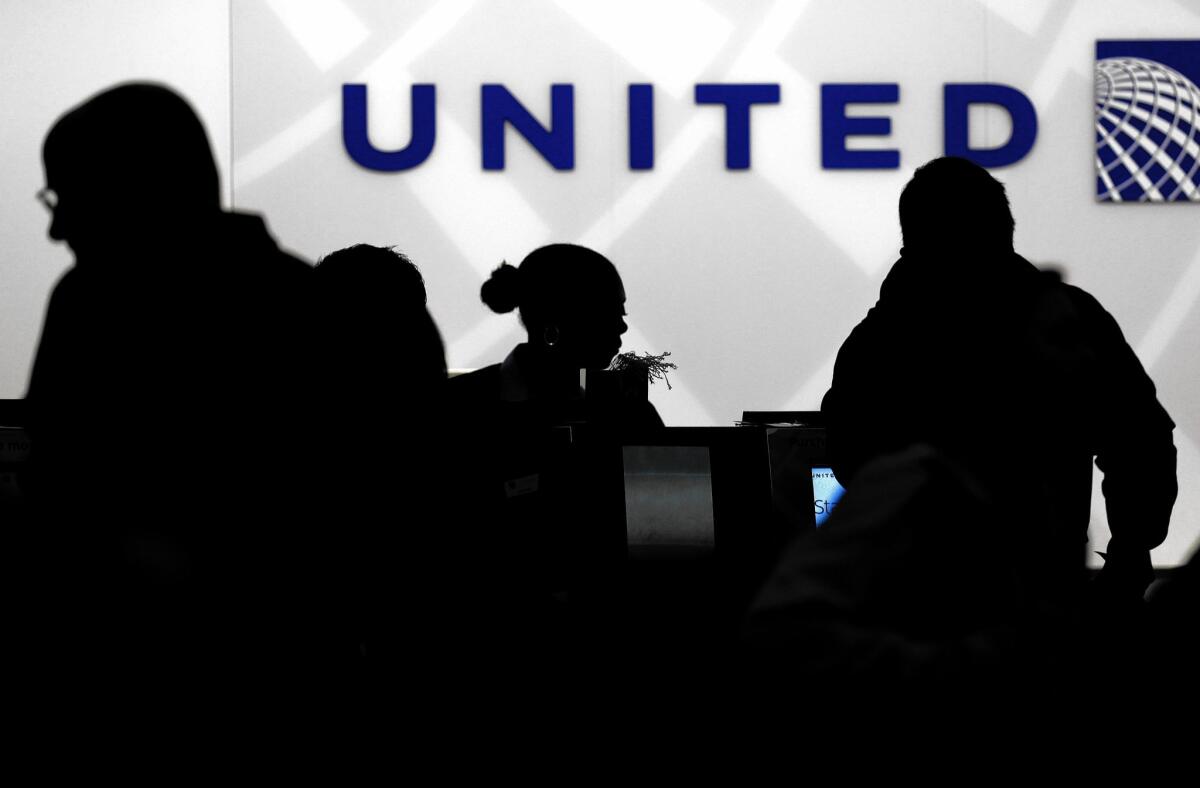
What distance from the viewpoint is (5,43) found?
5680 millimetres

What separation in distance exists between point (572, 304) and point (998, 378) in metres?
1.34

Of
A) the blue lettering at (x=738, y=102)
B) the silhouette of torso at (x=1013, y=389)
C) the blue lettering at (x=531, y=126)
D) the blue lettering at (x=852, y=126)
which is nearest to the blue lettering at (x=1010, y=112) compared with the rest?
the blue lettering at (x=852, y=126)

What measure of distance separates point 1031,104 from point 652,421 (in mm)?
3481

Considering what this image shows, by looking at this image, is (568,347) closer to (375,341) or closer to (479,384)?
(479,384)

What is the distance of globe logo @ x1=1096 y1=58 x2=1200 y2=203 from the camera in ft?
18.9

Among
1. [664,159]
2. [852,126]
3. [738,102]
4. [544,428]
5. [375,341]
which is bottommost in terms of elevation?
[544,428]

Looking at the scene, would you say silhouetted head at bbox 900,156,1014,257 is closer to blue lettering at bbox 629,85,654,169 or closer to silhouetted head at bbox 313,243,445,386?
silhouetted head at bbox 313,243,445,386

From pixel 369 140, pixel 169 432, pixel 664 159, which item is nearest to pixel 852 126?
pixel 664 159

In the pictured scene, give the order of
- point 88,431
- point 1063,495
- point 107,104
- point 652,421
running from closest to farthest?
1. point 88,431
2. point 107,104
3. point 1063,495
4. point 652,421

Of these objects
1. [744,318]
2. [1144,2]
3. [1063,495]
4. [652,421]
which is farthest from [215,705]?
[1144,2]

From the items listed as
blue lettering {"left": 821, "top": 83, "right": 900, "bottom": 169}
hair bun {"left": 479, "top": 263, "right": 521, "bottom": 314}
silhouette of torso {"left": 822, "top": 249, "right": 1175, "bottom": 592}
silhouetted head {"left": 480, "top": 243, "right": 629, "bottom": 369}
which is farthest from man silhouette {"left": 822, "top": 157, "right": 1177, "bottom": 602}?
blue lettering {"left": 821, "top": 83, "right": 900, "bottom": 169}

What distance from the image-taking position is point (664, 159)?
5.72 metres

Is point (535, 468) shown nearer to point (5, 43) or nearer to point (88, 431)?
point (88, 431)

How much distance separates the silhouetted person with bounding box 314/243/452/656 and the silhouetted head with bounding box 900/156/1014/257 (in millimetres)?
922
